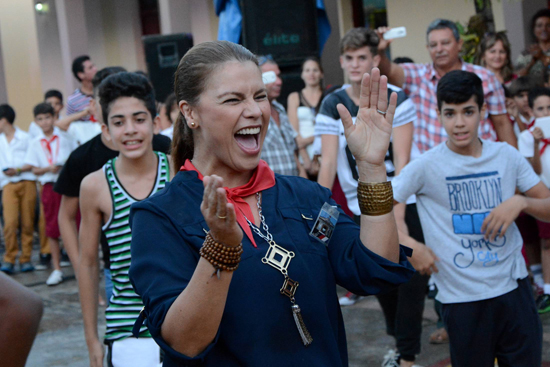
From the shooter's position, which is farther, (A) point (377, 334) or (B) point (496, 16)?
(B) point (496, 16)

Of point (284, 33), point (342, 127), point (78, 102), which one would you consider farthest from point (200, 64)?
point (78, 102)

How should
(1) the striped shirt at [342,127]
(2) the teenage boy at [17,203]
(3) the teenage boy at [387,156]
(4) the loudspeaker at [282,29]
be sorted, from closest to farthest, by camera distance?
(3) the teenage boy at [387,156], (1) the striped shirt at [342,127], (4) the loudspeaker at [282,29], (2) the teenage boy at [17,203]

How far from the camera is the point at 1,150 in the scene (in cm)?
973

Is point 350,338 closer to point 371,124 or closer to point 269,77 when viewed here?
point 269,77

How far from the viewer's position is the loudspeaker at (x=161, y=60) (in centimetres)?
1008

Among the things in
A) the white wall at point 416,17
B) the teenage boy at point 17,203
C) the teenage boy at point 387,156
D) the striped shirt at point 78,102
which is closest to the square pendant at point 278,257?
the teenage boy at point 387,156

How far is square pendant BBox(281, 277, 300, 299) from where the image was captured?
6.45 ft

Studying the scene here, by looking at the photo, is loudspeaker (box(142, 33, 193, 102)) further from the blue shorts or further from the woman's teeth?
the woman's teeth

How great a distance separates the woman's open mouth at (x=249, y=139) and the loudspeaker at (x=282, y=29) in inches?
217

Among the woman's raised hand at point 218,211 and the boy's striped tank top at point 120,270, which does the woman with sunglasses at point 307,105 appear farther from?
the woman's raised hand at point 218,211

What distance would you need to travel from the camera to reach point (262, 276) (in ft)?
6.43

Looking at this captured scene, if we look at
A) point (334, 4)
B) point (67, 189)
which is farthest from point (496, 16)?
point (67, 189)

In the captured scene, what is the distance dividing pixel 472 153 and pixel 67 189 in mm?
2281

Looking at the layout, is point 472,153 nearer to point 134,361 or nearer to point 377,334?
point 134,361
